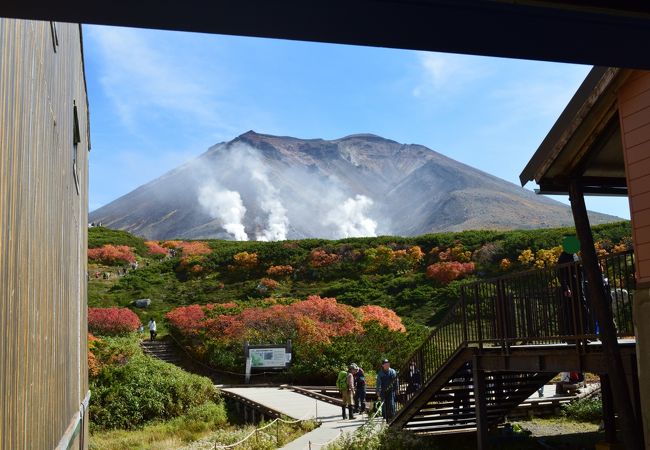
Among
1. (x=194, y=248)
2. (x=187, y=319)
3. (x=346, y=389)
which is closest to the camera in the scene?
(x=346, y=389)

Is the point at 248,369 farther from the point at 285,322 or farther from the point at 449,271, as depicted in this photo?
the point at 449,271

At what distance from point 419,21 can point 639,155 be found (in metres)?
5.81

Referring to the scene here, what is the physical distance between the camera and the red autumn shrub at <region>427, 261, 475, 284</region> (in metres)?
38.8

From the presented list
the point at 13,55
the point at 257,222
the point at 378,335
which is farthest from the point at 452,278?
the point at 257,222

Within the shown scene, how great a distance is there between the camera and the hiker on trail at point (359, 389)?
1789 centimetres

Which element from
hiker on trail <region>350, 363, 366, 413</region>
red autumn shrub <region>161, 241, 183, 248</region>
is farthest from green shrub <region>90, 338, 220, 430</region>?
red autumn shrub <region>161, 241, 183, 248</region>

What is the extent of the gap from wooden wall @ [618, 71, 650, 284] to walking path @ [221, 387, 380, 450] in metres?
7.63

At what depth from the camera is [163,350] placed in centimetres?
2931

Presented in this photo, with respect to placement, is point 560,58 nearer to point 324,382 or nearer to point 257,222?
point 324,382

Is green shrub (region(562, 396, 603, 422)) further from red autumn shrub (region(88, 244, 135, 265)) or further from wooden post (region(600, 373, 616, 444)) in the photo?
red autumn shrub (region(88, 244, 135, 265))

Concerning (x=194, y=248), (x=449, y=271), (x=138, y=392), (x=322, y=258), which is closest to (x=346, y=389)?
(x=138, y=392)

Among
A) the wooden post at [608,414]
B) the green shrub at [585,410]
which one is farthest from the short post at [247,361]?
the wooden post at [608,414]

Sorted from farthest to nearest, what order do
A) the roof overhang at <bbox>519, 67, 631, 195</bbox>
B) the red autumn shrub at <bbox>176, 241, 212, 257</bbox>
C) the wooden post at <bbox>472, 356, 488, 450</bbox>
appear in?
the red autumn shrub at <bbox>176, 241, 212, 257</bbox> < the wooden post at <bbox>472, 356, 488, 450</bbox> < the roof overhang at <bbox>519, 67, 631, 195</bbox>

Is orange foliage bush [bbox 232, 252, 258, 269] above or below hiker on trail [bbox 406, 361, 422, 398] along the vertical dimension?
above
